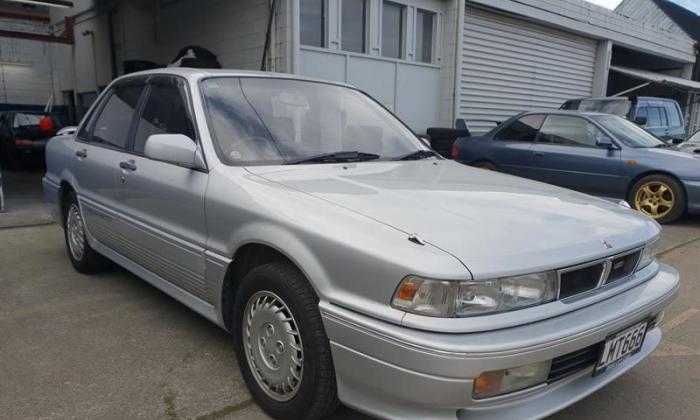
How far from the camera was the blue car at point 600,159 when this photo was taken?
22.2 feet

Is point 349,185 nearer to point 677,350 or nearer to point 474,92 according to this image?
point 677,350

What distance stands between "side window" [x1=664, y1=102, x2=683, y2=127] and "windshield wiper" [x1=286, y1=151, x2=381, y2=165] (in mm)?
11176

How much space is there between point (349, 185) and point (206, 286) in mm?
937

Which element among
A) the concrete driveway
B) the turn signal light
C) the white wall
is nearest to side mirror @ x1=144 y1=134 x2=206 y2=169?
the concrete driveway

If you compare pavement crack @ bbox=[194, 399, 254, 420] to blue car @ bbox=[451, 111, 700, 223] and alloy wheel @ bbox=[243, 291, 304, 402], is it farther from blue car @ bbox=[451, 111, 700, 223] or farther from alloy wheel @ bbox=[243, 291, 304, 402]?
blue car @ bbox=[451, 111, 700, 223]

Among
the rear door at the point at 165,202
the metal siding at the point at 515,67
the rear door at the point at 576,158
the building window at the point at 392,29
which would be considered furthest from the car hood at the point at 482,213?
the metal siding at the point at 515,67

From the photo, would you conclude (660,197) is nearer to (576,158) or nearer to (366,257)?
(576,158)

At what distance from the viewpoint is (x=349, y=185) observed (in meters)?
2.49

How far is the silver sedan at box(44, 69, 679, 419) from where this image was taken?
181 cm

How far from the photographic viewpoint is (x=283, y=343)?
2271mm

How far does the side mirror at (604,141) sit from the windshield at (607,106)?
3260 millimetres

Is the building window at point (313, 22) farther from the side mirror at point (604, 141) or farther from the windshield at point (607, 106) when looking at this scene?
the windshield at point (607, 106)

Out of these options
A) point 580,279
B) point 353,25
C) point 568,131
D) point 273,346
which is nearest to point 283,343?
point 273,346

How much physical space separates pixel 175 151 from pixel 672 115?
12521 millimetres
